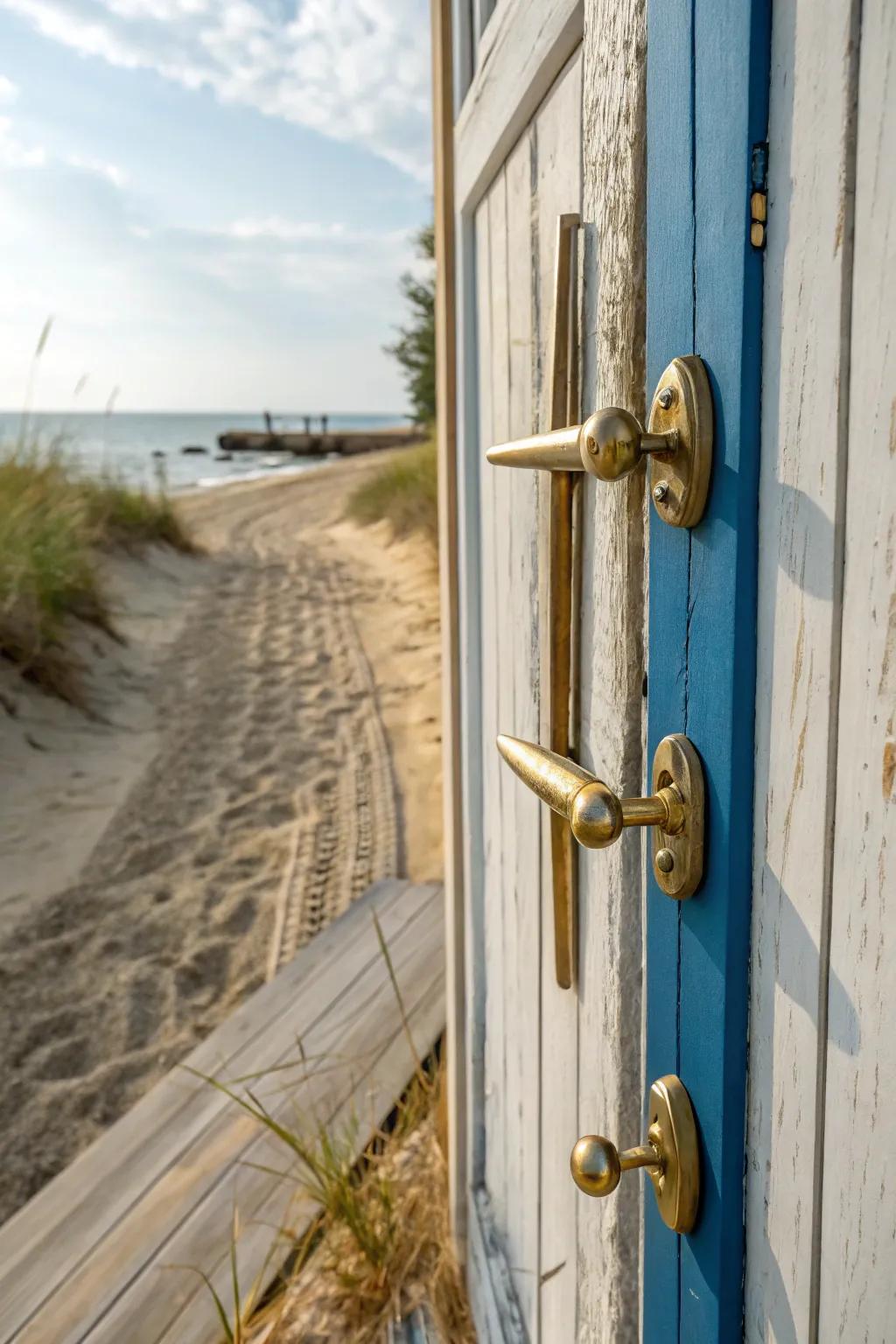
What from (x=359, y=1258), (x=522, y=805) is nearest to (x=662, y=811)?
(x=522, y=805)

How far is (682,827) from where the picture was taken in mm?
573

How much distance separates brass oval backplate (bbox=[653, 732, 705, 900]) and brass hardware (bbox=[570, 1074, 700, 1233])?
5.2 inches

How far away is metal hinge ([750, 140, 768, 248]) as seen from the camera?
475 millimetres

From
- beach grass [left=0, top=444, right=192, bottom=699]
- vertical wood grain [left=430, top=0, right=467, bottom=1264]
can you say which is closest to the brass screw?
vertical wood grain [left=430, top=0, right=467, bottom=1264]

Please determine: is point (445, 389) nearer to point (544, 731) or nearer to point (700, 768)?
point (544, 731)

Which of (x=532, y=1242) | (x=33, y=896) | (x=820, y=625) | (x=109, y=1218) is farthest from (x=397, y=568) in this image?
(x=820, y=625)

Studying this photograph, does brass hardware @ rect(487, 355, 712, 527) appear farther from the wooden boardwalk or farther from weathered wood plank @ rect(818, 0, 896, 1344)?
the wooden boardwalk

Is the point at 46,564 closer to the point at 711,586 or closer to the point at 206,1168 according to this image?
the point at 206,1168

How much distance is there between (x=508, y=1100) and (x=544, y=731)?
657 mm

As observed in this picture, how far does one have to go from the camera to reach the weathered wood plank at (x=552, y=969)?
87cm

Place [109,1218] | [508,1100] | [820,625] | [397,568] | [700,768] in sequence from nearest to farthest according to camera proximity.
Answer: [820,625]
[700,768]
[508,1100]
[109,1218]
[397,568]

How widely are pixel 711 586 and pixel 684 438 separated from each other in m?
0.08

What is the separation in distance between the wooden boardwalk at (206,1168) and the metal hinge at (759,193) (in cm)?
178

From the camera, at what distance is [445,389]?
1514 mm
